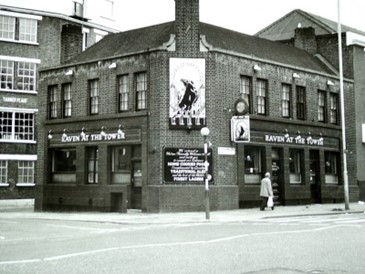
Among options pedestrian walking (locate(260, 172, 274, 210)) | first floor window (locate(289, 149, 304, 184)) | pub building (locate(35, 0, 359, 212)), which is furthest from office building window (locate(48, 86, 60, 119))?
first floor window (locate(289, 149, 304, 184))

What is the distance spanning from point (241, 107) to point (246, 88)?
226cm

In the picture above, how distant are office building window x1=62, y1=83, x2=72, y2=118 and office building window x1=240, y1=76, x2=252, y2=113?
9197 mm

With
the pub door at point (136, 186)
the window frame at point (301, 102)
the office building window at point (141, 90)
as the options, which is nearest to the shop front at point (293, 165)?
the window frame at point (301, 102)

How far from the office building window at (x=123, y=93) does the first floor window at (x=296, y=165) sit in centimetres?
959

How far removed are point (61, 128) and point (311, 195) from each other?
14.3 metres

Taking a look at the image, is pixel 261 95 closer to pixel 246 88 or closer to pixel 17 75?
pixel 246 88

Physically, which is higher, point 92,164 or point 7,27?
point 7,27

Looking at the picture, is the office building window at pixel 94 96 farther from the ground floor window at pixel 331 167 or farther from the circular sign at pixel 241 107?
the ground floor window at pixel 331 167

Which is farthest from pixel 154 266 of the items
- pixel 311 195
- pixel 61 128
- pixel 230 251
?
pixel 311 195

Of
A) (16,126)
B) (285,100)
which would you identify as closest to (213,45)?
(285,100)

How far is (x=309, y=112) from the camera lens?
32.0 m

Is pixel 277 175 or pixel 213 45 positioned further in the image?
pixel 277 175

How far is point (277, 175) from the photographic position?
99.1 ft

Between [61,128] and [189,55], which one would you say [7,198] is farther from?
[189,55]
